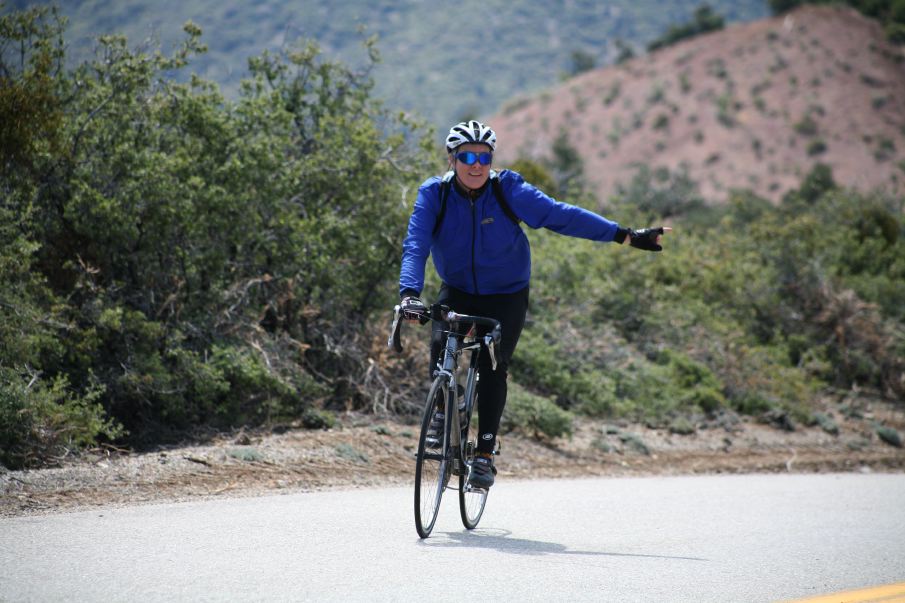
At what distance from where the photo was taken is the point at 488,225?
6.47 meters

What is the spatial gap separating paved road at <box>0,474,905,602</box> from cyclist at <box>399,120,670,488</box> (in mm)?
900

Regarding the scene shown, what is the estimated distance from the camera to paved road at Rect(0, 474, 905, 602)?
4805 millimetres

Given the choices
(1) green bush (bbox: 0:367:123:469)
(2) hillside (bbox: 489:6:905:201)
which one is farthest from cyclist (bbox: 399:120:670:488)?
(2) hillside (bbox: 489:6:905:201)

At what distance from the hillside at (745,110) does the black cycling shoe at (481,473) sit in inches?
2507

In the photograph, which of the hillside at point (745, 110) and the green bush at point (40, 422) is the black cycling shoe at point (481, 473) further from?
the hillside at point (745, 110)

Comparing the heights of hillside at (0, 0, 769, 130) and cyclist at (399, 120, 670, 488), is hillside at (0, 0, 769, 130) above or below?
above

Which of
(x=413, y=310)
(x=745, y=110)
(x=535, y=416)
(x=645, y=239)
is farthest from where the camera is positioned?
(x=745, y=110)

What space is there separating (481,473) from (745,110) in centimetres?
8026

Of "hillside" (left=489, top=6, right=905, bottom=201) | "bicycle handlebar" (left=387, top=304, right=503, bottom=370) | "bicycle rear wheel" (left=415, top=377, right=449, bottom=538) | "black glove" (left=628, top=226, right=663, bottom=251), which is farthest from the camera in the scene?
"hillside" (left=489, top=6, right=905, bottom=201)

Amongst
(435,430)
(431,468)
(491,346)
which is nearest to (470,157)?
(491,346)

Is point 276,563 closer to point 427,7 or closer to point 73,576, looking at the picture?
point 73,576

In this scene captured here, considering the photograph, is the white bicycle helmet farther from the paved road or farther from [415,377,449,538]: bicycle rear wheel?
the paved road

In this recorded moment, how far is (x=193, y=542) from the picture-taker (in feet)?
18.4

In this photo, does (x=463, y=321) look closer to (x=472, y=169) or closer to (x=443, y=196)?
(x=443, y=196)
